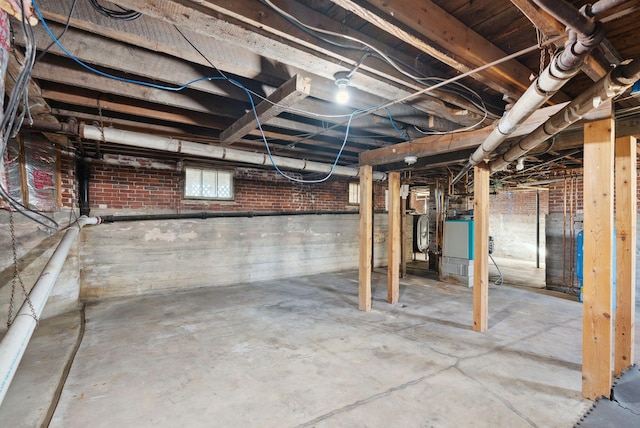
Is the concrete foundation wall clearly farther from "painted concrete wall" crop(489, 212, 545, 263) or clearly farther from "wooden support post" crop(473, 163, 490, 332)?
"painted concrete wall" crop(489, 212, 545, 263)

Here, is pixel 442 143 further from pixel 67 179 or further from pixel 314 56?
pixel 67 179

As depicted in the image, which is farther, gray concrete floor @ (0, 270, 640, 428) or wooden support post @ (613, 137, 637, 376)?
wooden support post @ (613, 137, 637, 376)

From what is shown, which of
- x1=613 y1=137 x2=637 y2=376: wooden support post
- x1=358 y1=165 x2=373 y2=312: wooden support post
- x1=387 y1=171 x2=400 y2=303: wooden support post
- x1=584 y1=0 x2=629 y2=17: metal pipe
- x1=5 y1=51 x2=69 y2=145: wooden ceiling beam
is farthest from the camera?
x1=387 y1=171 x2=400 y2=303: wooden support post

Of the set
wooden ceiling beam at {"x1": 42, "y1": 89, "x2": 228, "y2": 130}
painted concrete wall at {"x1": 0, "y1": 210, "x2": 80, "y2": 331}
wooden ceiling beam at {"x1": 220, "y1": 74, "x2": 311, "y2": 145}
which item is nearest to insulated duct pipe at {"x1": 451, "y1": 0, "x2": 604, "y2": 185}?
wooden ceiling beam at {"x1": 220, "y1": 74, "x2": 311, "y2": 145}

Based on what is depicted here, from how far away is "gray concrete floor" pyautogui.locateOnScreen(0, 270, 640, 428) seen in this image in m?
1.73

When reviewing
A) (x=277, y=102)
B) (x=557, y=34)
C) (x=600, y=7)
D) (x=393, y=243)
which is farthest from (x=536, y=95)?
(x=393, y=243)

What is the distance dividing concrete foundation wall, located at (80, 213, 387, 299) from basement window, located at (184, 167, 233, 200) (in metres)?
0.43

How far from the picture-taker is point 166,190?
4.56 meters

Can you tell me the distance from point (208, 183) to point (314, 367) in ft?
11.8

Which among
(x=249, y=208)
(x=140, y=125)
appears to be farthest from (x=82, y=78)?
(x=249, y=208)

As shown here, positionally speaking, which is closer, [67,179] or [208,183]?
[67,179]

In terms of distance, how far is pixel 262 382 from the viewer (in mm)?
2062

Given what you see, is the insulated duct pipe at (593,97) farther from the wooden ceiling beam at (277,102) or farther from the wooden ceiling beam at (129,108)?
the wooden ceiling beam at (129,108)

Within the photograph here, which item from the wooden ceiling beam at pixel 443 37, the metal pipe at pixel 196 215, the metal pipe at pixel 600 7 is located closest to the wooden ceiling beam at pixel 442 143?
the wooden ceiling beam at pixel 443 37
